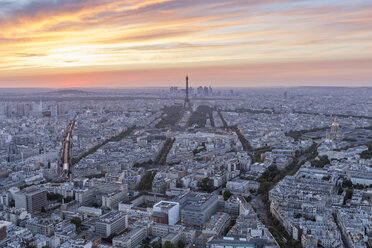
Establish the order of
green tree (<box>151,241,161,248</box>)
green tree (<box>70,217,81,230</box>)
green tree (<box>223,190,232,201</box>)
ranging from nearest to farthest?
green tree (<box>151,241,161,248</box>), green tree (<box>70,217,81,230</box>), green tree (<box>223,190,232,201</box>)

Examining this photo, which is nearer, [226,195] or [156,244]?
[156,244]

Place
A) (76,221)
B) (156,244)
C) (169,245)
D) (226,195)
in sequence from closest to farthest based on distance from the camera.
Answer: (169,245)
(156,244)
(76,221)
(226,195)

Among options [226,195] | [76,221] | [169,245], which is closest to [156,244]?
[169,245]

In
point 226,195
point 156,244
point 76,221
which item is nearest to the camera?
point 156,244

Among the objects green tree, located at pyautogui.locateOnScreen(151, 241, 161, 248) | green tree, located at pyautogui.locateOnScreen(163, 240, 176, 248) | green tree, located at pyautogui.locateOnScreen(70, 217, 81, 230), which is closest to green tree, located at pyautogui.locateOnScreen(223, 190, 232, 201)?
green tree, located at pyautogui.locateOnScreen(151, 241, 161, 248)

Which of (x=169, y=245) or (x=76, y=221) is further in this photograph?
(x=76, y=221)

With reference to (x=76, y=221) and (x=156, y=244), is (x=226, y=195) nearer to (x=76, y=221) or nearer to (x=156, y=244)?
(x=156, y=244)

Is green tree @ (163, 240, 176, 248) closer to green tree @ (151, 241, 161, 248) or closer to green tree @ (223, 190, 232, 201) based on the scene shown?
green tree @ (151, 241, 161, 248)

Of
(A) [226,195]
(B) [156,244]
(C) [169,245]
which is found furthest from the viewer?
(A) [226,195]

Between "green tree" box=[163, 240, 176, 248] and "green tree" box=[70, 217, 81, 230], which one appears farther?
"green tree" box=[70, 217, 81, 230]

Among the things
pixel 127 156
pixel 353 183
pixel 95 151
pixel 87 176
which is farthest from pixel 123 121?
pixel 353 183

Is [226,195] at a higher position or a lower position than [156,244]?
higher
